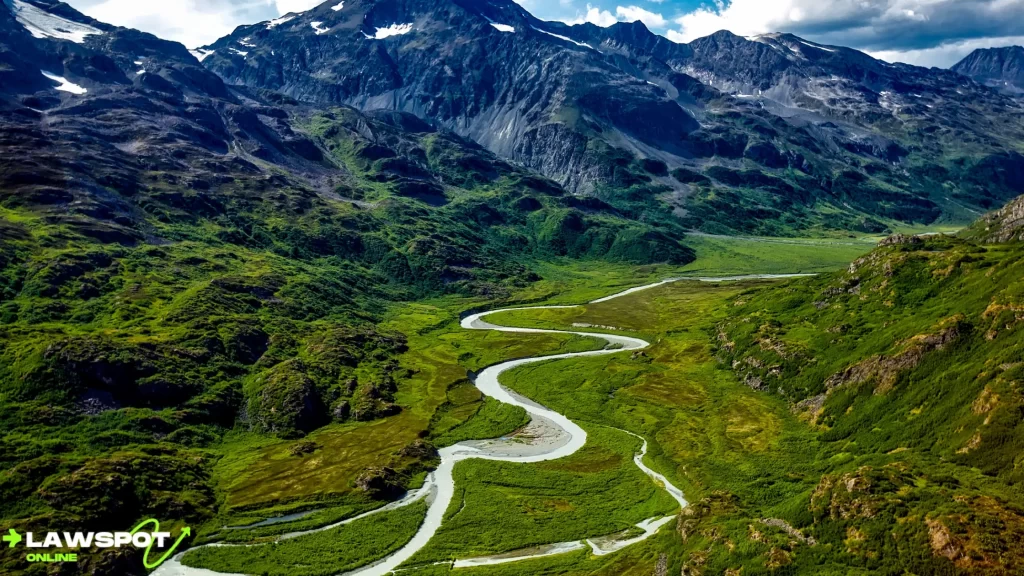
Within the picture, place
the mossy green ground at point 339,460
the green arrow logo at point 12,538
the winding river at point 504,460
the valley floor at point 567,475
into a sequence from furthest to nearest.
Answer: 1. the mossy green ground at point 339,460
2. the winding river at point 504,460
3. the valley floor at point 567,475
4. the green arrow logo at point 12,538

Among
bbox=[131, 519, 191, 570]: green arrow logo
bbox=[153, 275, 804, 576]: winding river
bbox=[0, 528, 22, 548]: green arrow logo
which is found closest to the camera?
bbox=[0, 528, 22, 548]: green arrow logo

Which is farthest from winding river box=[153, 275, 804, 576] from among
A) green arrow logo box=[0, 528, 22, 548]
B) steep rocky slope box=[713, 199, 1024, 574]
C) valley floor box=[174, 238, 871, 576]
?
steep rocky slope box=[713, 199, 1024, 574]

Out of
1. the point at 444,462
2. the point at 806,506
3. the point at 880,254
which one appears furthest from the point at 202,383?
the point at 880,254

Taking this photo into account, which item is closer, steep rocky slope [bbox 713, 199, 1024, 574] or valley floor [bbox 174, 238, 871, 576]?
steep rocky slope [bbox 713, 199, 1024, 574]

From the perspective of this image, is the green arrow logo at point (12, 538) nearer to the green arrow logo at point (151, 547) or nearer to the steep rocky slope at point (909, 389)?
the green arrow logo at point (151, 547)

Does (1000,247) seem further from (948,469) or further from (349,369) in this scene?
(349,369)

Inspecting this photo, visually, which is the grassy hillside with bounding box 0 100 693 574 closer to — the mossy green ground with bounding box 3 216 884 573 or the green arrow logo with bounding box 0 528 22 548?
the mossy green ground with bounding box 3 216 884 573

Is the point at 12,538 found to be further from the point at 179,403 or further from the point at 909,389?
the point at 909,389

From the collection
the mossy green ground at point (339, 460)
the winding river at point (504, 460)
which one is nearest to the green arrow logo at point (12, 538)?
the mossy green ground at point (339, 460)
